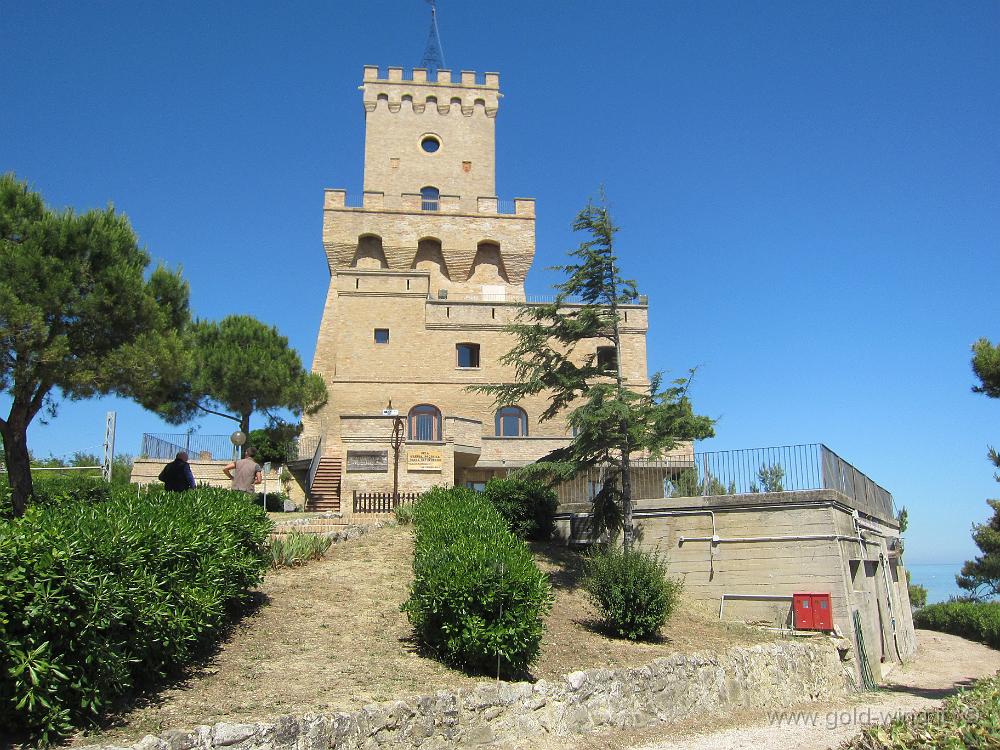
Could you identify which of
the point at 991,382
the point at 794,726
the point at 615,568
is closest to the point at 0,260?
the point at 615,568

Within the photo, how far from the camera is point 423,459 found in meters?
20.7

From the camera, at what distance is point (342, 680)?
27.2ft

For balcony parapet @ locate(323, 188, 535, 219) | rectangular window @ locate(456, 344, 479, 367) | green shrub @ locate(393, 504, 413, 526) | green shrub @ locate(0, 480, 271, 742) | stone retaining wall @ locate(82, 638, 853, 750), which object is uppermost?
balcony parapet @ locate(323, 188, 535, 219)

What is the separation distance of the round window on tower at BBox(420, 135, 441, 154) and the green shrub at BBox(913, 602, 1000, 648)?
1177 inches

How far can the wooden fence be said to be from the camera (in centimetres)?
1938

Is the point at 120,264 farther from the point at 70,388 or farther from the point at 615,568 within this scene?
the point at 615,568

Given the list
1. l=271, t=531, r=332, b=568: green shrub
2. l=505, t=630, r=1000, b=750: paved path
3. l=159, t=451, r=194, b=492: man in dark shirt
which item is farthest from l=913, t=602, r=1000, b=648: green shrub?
l=159, t=451, r=194, b=492: man in dark shirt

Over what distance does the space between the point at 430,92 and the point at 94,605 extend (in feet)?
122

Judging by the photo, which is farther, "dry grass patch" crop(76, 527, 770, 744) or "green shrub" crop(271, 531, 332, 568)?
"green shrub" crop(271, 531, 332, 568)

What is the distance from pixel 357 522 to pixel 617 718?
9.11m

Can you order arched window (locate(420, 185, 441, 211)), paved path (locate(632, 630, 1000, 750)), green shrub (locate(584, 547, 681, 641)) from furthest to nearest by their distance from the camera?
arched window (locate(420, 185, 441, 211)), green shrub (locate(584, 547, 681, 641)), paved path (locate(632, 630, 1000, 750))

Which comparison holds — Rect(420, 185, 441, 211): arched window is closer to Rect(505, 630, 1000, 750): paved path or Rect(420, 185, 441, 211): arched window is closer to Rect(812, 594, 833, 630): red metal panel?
Rect(812, 594, 833, 630): red metal panel

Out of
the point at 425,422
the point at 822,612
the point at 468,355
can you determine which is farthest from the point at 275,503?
the point at 822,612

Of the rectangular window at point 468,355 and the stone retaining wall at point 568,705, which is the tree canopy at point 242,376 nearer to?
the rectangular window at point 468,355
